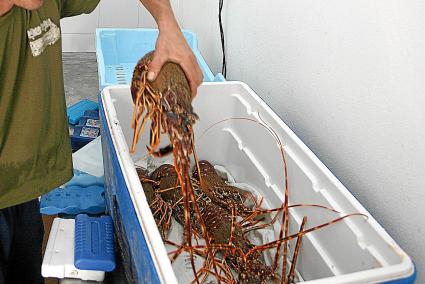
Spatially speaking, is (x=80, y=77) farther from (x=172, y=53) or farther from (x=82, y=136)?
(x=172, y=53)

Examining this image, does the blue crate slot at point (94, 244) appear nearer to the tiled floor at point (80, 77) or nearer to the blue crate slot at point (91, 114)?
the blue crate slot at point (91, 114)

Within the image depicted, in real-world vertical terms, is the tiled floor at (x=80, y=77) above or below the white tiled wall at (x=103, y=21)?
below

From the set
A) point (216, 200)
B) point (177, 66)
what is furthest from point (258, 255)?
point (177, 66)

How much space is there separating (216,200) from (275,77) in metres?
0.47

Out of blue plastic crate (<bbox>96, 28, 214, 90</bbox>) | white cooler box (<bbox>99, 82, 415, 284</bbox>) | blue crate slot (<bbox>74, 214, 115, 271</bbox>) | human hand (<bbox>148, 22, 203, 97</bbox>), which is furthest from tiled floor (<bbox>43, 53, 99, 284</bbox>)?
human hand (<bbox>148, 22, 203, 97</bbox>)

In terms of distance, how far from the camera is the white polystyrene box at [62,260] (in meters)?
1.30

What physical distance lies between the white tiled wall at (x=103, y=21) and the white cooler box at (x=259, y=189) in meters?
1.69

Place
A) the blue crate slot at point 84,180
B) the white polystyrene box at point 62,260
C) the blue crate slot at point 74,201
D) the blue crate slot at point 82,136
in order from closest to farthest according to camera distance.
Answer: the white polystyrene box at point 62,260
the blue crate slot at point 74,201
the blue crate slot at point 84,180
the blue crate slot at point 82,136

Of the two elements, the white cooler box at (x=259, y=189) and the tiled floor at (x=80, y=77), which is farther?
the tiled floor at (x=80, y=77)

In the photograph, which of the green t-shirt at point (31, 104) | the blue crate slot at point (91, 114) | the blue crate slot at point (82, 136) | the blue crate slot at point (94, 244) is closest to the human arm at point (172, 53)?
the green t-shirt at point (31, 104)

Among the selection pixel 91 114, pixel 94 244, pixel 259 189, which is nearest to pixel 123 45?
pixel 91 114

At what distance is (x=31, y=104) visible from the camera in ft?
3.74

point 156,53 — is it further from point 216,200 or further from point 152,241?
point 216,200

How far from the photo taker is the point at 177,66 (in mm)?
1172
